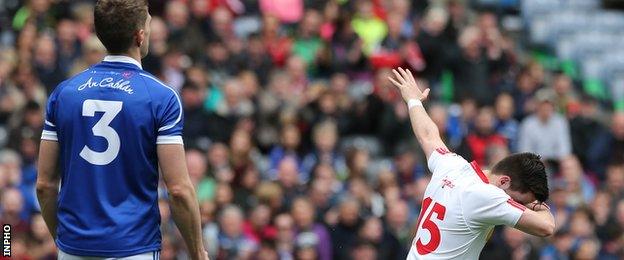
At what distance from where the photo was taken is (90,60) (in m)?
14.6

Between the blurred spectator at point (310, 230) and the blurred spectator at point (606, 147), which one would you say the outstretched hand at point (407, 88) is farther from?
the blurred spectator at point (606, 147)

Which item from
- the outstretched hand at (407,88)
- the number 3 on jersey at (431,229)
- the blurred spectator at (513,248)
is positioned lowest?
the blurred spectator at (513,248)

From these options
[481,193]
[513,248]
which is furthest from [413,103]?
[513,248]

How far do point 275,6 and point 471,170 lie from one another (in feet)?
35.5

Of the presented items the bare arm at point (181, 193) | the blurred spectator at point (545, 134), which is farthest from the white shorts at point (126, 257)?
the blurred spectator at point (545, 134)

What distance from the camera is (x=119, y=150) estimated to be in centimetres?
624

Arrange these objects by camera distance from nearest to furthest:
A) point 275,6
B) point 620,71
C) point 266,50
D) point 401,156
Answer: point 401,156 → point 266,50 → point 275,6 → point 620,71

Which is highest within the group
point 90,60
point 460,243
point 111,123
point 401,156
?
point 111,123

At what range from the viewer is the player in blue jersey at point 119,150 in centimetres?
622

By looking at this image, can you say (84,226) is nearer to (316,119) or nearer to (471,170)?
(471,170)

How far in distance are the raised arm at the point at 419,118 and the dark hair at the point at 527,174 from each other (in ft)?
2.09

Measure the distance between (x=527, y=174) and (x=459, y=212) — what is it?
1.40ft

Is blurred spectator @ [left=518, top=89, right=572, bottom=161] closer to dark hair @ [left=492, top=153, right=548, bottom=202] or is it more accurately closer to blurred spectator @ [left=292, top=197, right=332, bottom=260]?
blurred spectator @ [left=292, top=197, right=332, bottom=260]

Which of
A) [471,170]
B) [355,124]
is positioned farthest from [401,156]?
[471,170]
